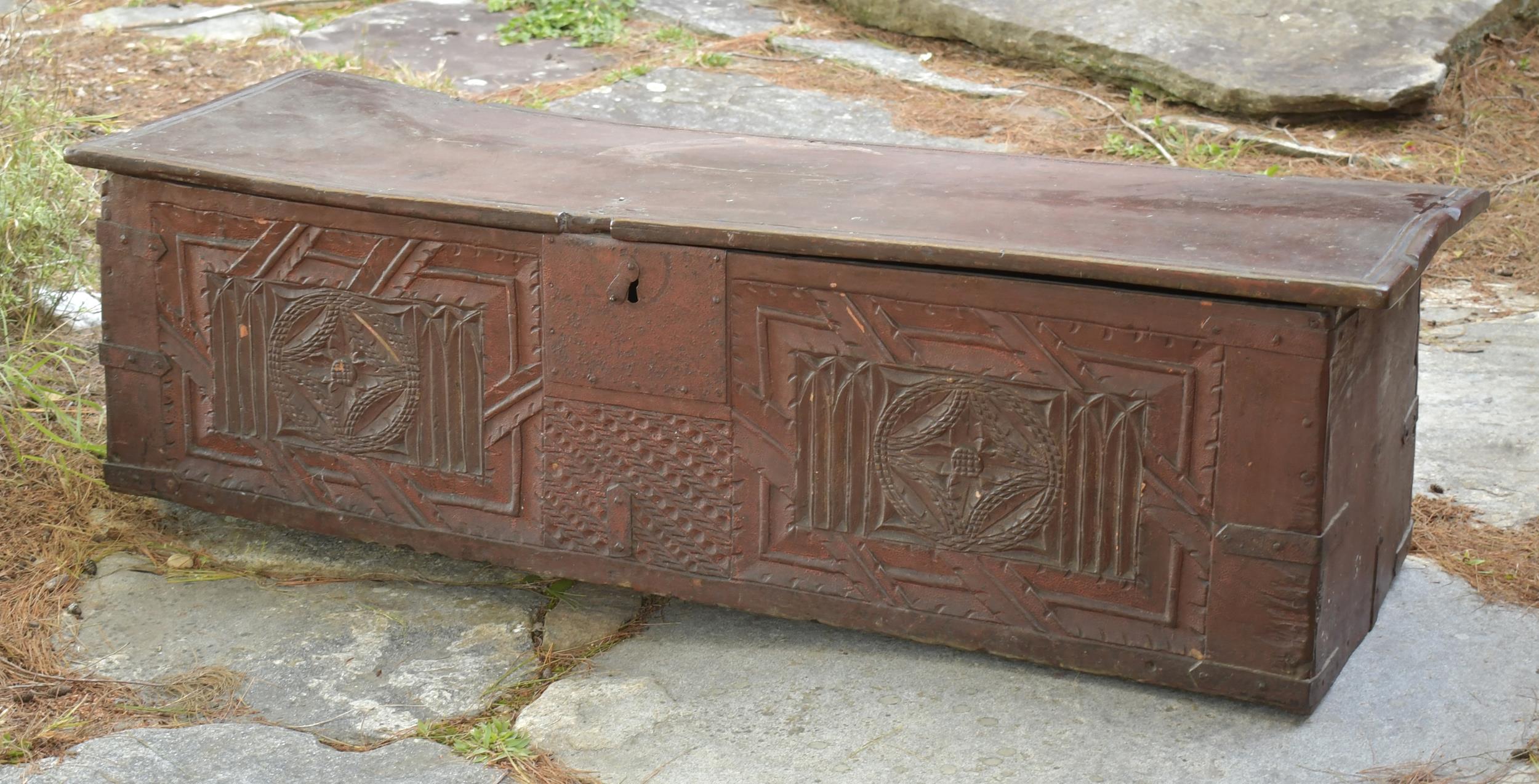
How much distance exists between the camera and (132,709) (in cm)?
266

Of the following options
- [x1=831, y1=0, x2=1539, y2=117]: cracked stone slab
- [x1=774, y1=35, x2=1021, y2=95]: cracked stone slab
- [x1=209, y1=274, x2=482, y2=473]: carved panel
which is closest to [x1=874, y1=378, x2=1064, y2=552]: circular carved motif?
[x1=209, y1=274, x2=482, y2=473]: carved panel

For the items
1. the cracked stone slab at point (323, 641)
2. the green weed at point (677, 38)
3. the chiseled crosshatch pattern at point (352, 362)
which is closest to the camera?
the cracked stone slab at point (323, 641)

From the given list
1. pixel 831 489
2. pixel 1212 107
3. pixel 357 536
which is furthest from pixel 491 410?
pixel 1212 107

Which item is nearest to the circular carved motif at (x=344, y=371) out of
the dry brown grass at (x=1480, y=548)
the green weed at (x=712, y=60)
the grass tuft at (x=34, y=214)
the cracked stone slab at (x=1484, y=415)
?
the grass tuft at (x=34, y=214)

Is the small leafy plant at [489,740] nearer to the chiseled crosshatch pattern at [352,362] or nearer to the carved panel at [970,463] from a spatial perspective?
the chiseled crosshatch pattern at [352,362]

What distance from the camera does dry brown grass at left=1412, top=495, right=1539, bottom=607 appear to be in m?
2.96

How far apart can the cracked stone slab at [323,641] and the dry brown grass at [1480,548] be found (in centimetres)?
180

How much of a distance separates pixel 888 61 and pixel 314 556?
3.74 metres

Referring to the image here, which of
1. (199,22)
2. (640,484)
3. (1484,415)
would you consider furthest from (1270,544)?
(199,22)

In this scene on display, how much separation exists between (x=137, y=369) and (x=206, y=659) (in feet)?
2.19

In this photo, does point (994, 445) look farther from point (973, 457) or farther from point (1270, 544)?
point (1270, 544)

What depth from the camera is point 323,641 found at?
289 cm

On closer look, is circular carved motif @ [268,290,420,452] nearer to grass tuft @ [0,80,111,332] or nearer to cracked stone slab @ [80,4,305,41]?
grass tuft @ [0,80,111,332]

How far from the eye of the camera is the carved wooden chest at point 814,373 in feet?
7.91
